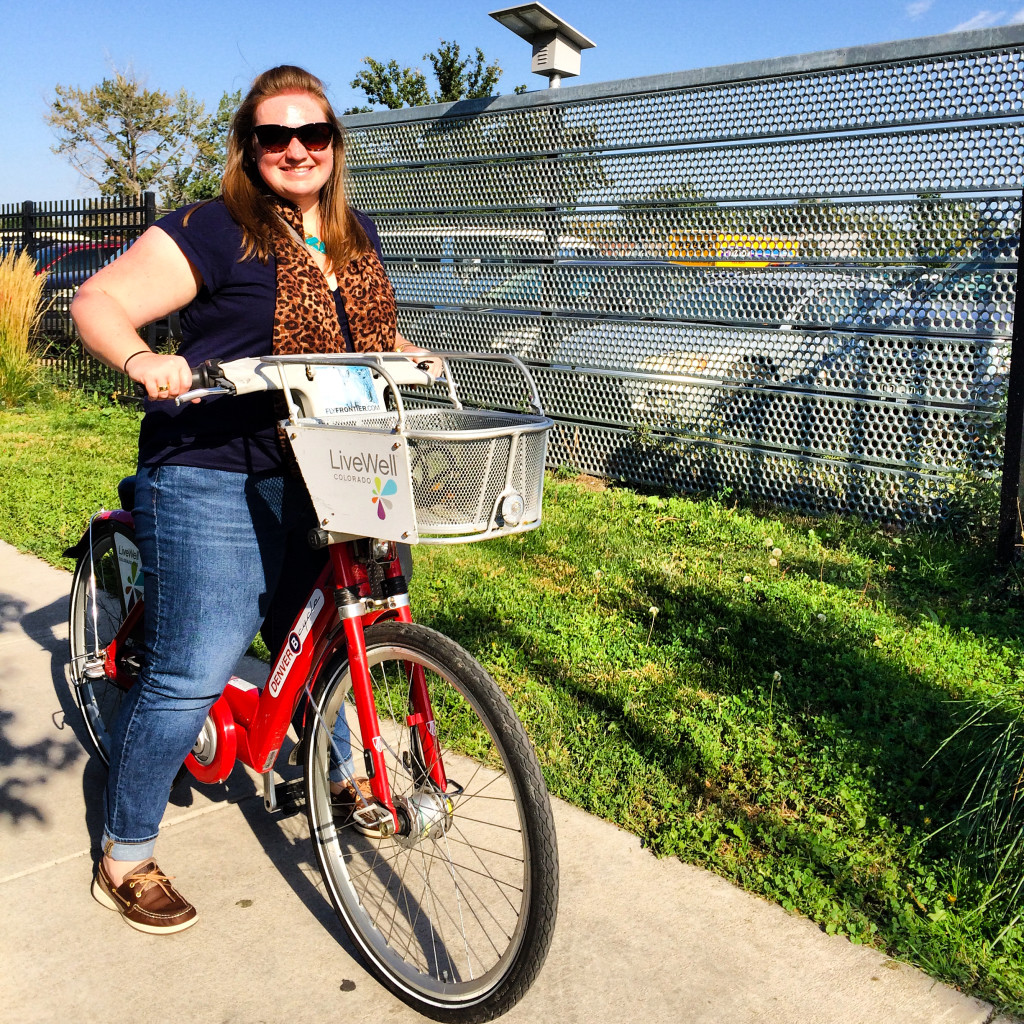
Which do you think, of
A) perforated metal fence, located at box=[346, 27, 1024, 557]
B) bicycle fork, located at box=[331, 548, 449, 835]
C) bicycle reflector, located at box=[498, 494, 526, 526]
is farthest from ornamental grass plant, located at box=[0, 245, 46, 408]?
bicycle reflector, located at box=[498, 494, 526, 526]

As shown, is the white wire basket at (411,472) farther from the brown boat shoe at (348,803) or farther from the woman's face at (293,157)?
the brown boat shoe at (348,803)

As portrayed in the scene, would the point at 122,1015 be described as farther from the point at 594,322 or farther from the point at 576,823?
the point at 594,322

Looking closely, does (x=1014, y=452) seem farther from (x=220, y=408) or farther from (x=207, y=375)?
(x=207, y=375)

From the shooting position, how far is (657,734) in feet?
12.0

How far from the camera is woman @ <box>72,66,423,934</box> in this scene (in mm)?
2506

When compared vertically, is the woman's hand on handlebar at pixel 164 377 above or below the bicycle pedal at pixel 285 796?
above

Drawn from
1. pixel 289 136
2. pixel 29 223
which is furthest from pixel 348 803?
pixel 29 223

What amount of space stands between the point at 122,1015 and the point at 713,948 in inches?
57.0

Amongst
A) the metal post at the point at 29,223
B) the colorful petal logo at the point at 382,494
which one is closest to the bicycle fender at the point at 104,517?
the colorful petal logo at the point at 382,494

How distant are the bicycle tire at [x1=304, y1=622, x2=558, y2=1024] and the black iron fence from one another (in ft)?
30.2

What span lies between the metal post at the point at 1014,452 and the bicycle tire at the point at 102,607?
12.6 feet

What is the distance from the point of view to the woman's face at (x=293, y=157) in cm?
259

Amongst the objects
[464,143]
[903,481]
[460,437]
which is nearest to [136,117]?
[464,143]

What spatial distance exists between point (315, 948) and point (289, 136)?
2.05 metres
